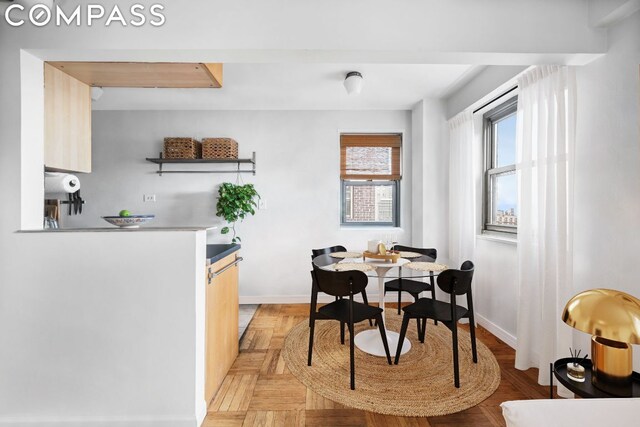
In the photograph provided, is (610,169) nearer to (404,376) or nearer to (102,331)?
(404,376)

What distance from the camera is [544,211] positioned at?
2119 millimetres

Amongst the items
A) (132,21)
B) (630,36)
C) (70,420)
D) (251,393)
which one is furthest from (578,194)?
(70,420)

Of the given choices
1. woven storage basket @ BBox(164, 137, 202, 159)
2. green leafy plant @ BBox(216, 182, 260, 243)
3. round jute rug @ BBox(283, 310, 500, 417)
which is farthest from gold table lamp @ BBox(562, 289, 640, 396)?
woven storage basket @ BBox(164, 137, 202, 159)

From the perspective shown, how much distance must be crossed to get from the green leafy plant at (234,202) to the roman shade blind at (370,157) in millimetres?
1218

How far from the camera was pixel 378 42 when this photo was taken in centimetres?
172

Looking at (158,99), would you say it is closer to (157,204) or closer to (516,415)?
(157,204)

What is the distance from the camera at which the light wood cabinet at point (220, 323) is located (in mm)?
1931

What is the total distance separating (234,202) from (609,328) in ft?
10.7

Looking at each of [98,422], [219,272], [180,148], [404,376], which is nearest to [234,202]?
[180,148]

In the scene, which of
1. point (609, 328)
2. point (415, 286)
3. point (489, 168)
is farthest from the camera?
point (489, 168)

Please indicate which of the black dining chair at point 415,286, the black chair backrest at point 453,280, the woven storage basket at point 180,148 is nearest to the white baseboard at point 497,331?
the black dining chair at point 415,286

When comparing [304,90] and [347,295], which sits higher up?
[304,90]

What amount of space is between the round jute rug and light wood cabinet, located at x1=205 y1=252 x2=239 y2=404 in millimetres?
483

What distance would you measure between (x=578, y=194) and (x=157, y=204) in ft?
13.7
